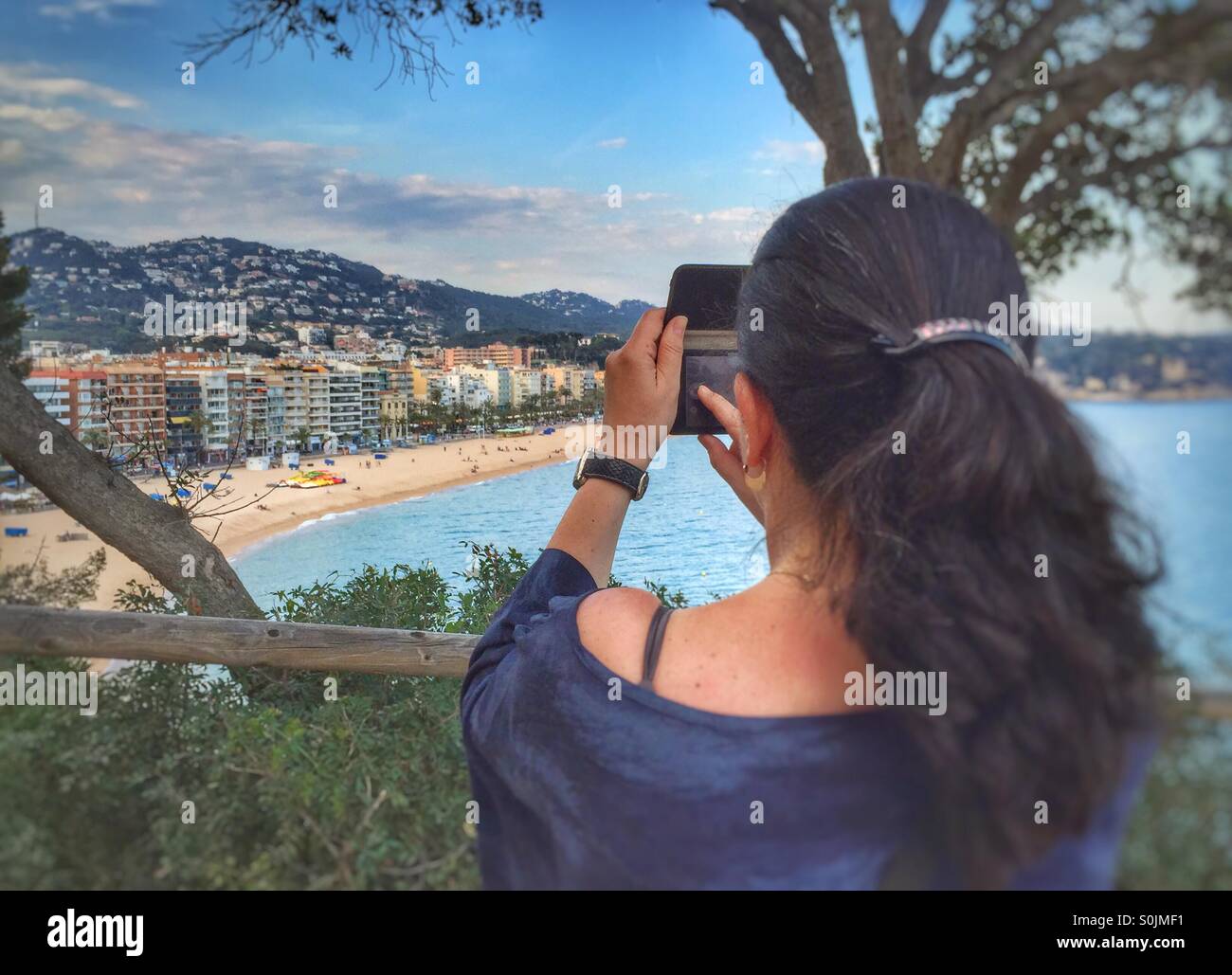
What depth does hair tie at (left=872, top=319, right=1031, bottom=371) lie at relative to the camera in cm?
80

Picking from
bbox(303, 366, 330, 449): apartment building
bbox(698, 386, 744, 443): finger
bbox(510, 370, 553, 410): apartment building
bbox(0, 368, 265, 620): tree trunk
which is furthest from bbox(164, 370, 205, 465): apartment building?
bbox(698, 386, 744, 443): finger

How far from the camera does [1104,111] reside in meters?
1.42

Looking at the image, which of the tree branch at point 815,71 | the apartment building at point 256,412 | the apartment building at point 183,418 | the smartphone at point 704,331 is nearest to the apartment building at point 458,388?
the apartment building at point 256,412

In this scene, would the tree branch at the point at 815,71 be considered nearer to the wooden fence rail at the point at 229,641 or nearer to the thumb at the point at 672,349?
the thumb at the point at 672,349

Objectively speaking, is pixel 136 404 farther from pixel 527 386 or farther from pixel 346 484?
pixel 527 386

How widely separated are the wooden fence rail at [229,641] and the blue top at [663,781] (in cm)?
78

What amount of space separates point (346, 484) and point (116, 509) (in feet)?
1.65

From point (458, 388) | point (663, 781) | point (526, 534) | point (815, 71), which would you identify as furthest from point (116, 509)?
point (815, 71)

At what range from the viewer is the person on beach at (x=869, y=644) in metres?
0.78

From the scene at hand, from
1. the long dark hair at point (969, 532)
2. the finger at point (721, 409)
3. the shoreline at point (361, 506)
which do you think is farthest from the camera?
the shoreline at point (361, 506)

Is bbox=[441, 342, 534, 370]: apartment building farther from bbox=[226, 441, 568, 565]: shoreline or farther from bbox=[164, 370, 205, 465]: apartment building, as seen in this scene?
bbox=[164, 370, 205, 465]: apartment building

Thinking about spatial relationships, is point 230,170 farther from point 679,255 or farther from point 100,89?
point 679,255

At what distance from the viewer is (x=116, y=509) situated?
2.08 m
